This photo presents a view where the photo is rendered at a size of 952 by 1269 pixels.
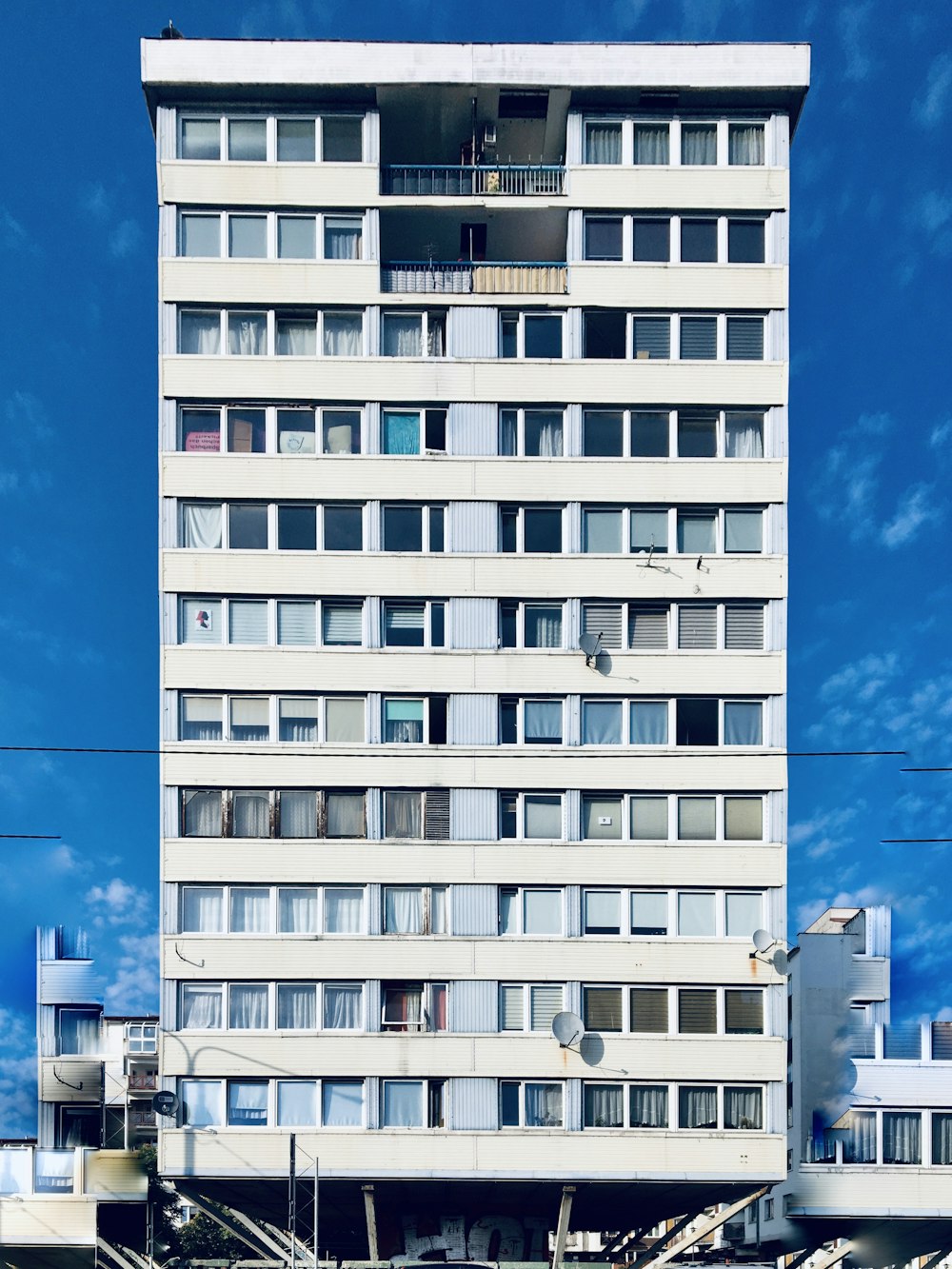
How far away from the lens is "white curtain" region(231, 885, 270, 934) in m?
39.2

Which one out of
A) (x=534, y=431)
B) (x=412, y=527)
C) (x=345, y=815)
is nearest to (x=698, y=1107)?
(x=345, y=815)

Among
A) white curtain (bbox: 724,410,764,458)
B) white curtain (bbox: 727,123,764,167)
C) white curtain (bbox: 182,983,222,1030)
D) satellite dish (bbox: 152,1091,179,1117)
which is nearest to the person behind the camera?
satellite dish (bbox: 152,1091,179,1117)

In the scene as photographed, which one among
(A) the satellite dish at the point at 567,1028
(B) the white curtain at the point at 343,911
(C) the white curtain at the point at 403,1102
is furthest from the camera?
(B) the white curtain at the point at 343,911

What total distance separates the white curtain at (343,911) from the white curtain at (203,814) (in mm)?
3507

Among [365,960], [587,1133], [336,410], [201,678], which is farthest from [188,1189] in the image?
[336,410]

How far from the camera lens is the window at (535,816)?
39812 mm

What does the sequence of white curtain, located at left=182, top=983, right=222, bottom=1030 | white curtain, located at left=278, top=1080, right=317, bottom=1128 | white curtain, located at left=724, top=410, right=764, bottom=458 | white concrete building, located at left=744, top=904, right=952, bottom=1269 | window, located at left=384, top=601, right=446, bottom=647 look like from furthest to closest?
white concrete building, located at left=744, top=904, right=952, bottom=1269
white curtain, located at left=724, top=410, right=764, bottom=458
window, located at left=384, top=601, right=446, bottom=647
white curtain, located at left=182, top=983, right=222, bottom=1030
white curtain, located at left=278, top=1080, right=317, bottom=1128

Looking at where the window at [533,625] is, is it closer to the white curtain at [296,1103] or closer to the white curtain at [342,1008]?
the white curtain at [342,1008]

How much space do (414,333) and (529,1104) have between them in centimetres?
2121

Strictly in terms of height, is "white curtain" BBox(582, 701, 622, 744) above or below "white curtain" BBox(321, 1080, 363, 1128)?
above

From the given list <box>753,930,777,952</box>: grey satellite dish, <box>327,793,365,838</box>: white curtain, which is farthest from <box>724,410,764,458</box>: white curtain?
<box>327,793,365,838</box>: white curtain

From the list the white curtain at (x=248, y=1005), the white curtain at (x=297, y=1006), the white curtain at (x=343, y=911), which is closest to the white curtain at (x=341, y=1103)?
the white curtain at (x=297, y=1006)

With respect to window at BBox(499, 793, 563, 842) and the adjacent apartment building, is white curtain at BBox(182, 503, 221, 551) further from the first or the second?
window at BBox(499, 793, 563, 842)

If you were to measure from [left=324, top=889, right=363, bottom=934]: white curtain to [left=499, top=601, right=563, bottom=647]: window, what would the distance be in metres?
7.91
